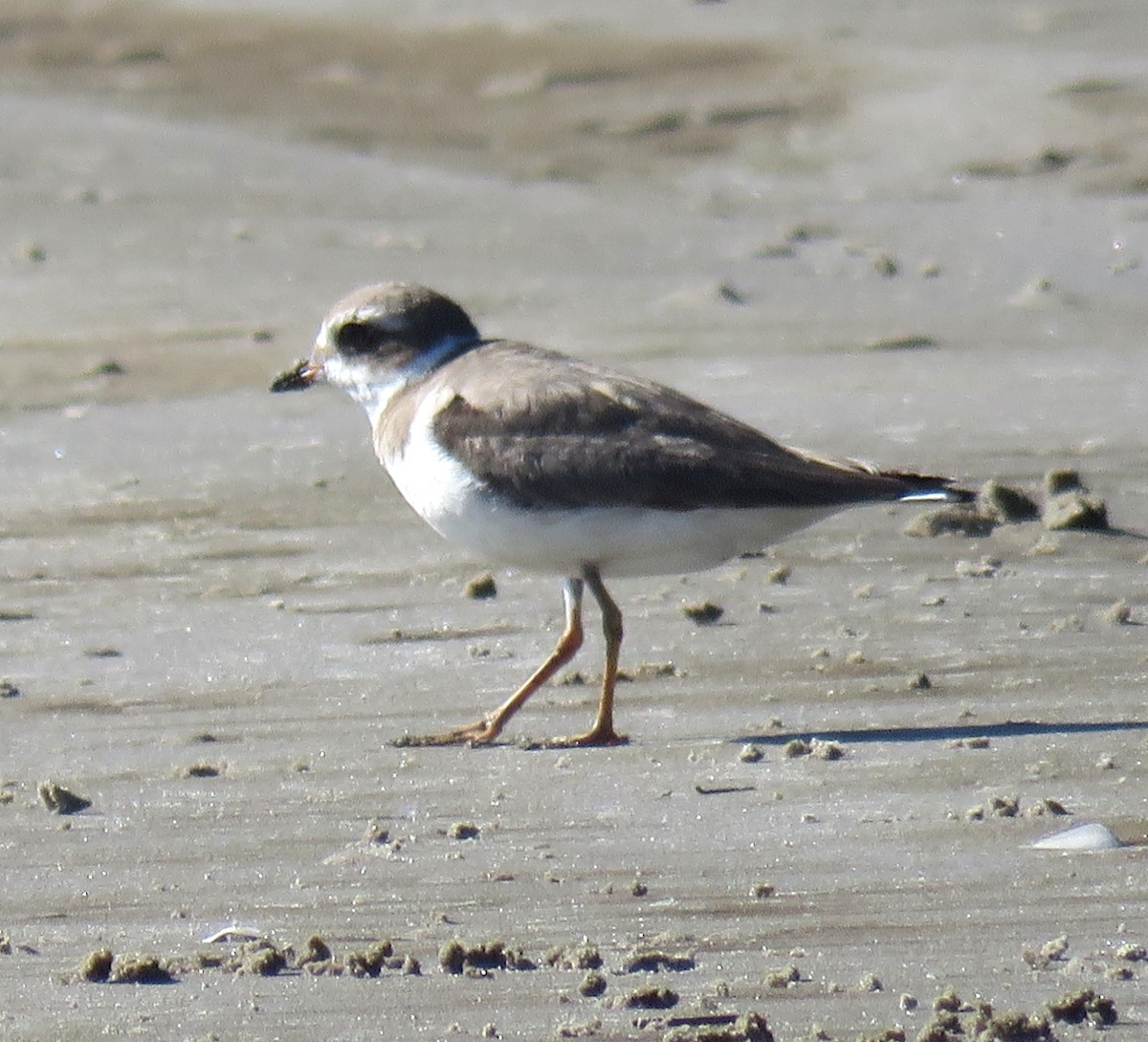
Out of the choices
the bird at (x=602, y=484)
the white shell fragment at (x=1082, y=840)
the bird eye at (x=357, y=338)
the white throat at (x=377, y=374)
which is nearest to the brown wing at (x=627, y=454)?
the bird at (x=602, y=484)

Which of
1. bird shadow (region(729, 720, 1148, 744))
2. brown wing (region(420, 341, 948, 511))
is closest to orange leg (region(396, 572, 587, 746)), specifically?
brown wing (region(420, 341, 948, 511))

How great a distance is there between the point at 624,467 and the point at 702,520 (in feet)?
0.64

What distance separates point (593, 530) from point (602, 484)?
3.8 inches

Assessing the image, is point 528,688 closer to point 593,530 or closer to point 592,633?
point 593,530

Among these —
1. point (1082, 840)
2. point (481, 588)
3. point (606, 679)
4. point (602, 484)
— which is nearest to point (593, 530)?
point (602, 484)

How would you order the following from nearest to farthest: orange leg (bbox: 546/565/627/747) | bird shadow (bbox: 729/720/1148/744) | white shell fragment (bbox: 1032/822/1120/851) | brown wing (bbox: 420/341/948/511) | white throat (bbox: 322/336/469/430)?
white shell fragment (bbox: 1032/822/1120/851) < bird shadow (bbox: 729/720/1148/744) < orange leg (bbox: 546/565/627/747) < brown wing (bbox: 420/341/948/511) < white throat (bbox: 322/336/469/430)

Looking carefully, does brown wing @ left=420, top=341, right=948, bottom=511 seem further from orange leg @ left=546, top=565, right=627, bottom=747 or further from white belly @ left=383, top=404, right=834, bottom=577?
orange leg @ left=546, top=565, right=627, bottom=747

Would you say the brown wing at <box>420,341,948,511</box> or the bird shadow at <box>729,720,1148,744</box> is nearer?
the bird shadow at <box>729,720,1148,744</box>

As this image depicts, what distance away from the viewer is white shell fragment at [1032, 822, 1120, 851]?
12.5 feet

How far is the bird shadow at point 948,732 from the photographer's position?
450cm

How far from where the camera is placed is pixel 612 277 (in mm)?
9289

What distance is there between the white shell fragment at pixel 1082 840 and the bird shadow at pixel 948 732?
2.02 ft

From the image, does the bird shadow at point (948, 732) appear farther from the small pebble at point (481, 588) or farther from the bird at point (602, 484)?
the small pebble at point (481, 588)

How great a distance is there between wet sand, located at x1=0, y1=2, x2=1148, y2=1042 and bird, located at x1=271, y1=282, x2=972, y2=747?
271 millimetres
